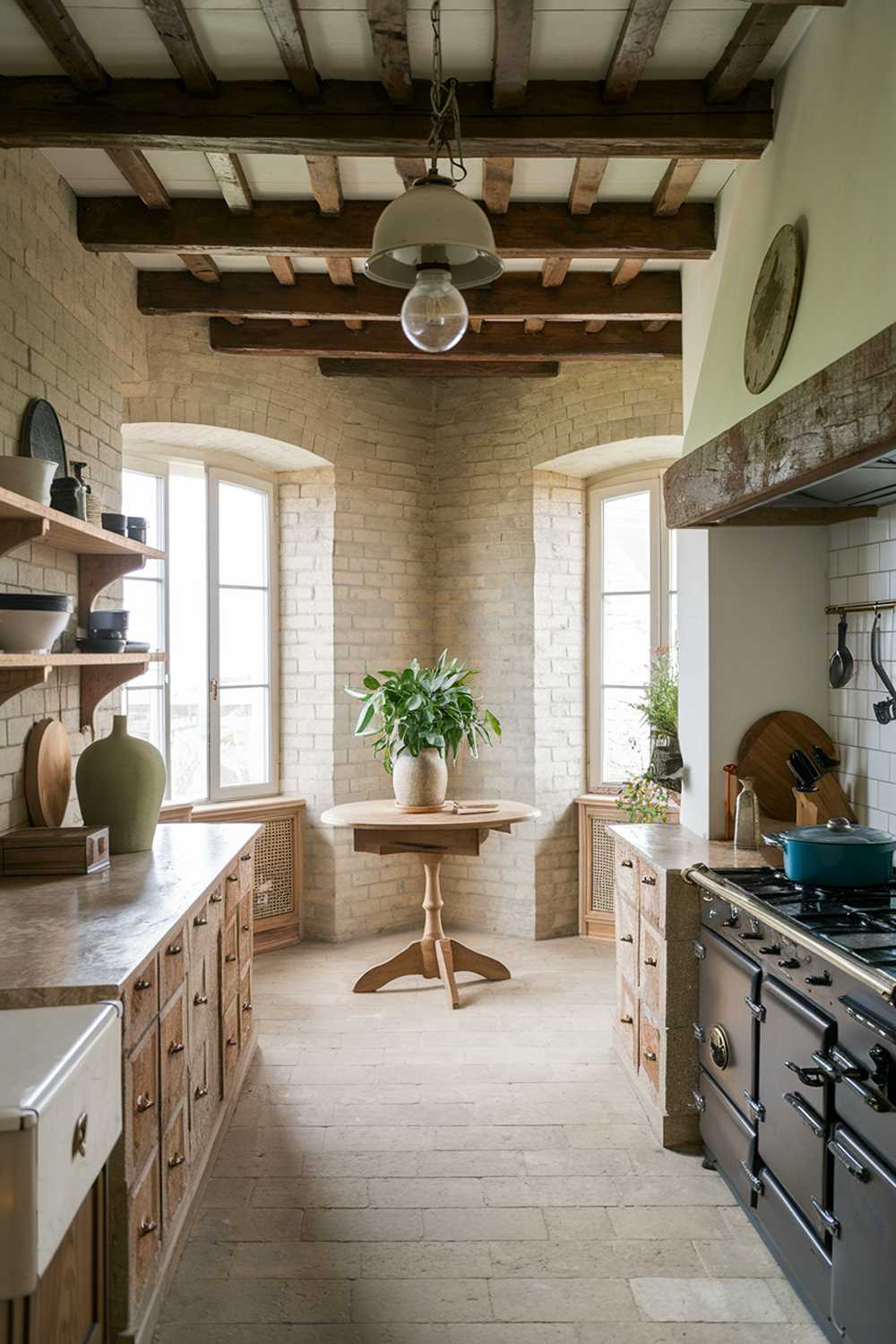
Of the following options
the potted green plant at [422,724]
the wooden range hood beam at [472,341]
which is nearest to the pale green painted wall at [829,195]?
the wooden range hood beam at [472,341]

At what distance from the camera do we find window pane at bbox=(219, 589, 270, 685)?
19.2 ft

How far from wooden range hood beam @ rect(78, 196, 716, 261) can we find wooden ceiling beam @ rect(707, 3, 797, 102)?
0.78 metres

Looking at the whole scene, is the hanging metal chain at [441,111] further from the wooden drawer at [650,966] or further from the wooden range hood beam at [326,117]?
the wooden drawer at [650,966]

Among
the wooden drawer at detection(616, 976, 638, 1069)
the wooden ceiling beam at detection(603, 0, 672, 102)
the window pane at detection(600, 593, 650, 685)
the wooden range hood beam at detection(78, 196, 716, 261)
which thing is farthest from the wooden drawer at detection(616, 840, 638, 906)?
the wooden ceiling beam at detection(603, 0, 672, 102)

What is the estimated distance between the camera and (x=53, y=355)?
3.77 m

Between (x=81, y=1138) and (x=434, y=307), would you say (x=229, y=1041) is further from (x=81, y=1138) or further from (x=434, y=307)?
(x=434, y=307)

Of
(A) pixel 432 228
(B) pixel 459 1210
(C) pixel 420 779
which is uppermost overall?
(A) pixel 432 228

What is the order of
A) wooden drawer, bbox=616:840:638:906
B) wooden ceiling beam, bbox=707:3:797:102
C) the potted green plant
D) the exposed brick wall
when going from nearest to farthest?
wooden ceiling beam, bbox=707:3:797:102 → the exposed brick wall → wooden drawer, bbox=616:840:638:906 → the potted green plant

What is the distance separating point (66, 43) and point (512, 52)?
120 cm

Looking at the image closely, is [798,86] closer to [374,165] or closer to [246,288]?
[374,165]

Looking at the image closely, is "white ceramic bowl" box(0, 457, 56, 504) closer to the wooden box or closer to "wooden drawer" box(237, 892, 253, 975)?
the wooden box

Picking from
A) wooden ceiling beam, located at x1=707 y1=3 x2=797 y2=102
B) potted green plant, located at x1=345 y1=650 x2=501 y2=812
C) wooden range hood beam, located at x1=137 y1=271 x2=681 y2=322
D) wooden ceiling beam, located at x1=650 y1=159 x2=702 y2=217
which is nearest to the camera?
wooden ceiling beam, located at x1=707 y1=3 x2=797 y2=102

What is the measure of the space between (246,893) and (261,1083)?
2.27 feet

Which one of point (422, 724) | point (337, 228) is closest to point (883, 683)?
point (422, 724)
